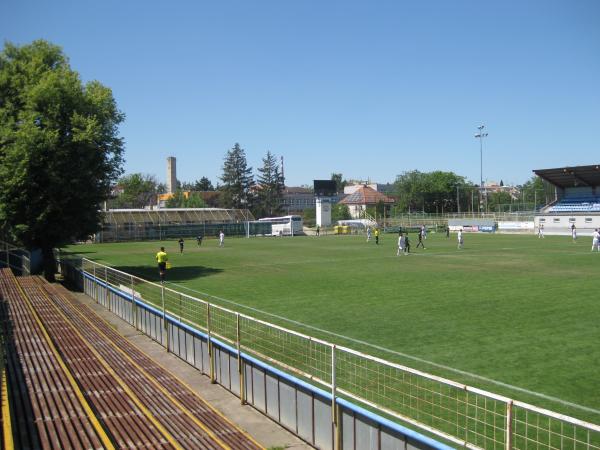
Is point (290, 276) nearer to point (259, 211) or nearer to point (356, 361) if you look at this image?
point (356, 361)

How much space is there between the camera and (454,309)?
54.1 feet

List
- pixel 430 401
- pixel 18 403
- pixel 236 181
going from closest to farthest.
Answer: pixel 18 403, pixel 430 401, pixel 236 181

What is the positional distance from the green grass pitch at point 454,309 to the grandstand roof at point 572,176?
122ft

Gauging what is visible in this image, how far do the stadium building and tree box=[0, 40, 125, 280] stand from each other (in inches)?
2091

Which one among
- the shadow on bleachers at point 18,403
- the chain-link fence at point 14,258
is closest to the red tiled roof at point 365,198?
the chain-link fence at point 14,258

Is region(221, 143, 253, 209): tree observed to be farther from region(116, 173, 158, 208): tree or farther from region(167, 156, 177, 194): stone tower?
region(167, 156, 177, 194): stone tower

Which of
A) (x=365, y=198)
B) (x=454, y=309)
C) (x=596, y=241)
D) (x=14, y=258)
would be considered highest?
(x=365, y=198)

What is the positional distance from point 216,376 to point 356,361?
2.98 m

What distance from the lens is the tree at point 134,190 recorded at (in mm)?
123125

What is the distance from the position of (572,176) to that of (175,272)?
188ft

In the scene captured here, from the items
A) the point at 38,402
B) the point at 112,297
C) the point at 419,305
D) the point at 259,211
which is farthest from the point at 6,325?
the point at 259,211

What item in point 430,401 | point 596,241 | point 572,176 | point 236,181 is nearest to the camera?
point 430,401

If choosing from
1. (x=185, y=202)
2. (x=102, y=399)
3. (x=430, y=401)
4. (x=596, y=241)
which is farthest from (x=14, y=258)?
(x=185, y=202)

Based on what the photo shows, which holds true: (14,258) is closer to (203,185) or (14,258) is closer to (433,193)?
(433,193)
